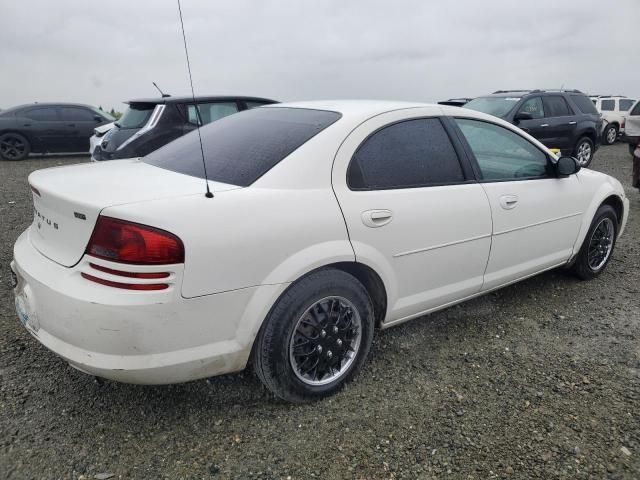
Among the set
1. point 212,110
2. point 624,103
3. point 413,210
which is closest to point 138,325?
point 413,210

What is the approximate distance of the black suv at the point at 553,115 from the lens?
9555 mm

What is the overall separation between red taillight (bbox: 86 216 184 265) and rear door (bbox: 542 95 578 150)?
9.74 meters

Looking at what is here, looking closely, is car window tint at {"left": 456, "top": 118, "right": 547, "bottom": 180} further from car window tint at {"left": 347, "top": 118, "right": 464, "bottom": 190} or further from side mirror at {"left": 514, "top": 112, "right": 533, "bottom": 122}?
side mirror at {"left": 514, "top": 112, "right": 533, "bottom": 122}

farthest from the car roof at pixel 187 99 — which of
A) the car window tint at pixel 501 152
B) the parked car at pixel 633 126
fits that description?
the parked car at pixel 633 126

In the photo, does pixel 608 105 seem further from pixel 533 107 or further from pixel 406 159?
pixel 406 159

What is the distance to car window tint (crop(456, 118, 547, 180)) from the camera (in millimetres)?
3141

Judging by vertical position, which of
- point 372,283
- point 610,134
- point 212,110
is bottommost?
point 610,134

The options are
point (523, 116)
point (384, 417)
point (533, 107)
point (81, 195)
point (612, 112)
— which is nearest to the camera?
point (81, 195)

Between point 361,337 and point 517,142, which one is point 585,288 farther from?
point 361,337

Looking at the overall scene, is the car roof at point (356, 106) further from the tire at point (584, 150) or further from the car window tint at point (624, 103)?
the car window tint at point (624, 103)

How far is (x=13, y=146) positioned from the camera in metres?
11.7

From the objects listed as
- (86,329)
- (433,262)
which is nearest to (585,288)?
(433,262)

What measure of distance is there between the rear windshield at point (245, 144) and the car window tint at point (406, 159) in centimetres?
27

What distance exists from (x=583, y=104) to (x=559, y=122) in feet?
4.23
